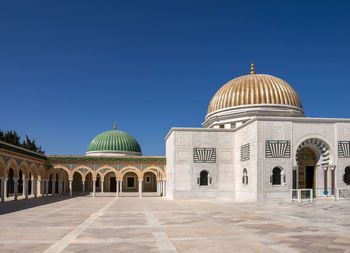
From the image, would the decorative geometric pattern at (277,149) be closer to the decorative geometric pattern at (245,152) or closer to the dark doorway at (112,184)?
the decorative geometric pattern at (245,152)

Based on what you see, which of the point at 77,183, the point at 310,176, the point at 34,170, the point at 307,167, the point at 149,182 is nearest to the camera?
the point at 310,176

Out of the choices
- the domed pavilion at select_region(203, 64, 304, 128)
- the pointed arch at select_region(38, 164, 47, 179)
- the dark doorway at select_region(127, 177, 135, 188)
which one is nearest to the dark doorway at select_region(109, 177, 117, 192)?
the dark doorway at select_region(127, 177, 135, 188)

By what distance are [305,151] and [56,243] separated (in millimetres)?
19891

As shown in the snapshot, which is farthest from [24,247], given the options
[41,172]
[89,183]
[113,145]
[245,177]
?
[113,145]

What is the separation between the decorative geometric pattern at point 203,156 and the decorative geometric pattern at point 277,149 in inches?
200

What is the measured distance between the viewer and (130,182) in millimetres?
42719

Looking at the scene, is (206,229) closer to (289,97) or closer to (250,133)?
(250,133)

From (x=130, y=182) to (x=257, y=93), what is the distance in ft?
67.3

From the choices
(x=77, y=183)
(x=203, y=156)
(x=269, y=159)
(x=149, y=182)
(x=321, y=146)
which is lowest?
(x=77, y=183)

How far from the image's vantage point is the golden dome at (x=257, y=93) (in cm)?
2833

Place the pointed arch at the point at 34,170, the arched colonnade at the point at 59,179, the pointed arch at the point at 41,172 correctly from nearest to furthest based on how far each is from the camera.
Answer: the arched colonnade at the point at 59,179
the pointed arch at the point at 34,170
the pointed arch at the point at 41,172

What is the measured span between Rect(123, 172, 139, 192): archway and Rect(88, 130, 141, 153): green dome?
327 centimetres

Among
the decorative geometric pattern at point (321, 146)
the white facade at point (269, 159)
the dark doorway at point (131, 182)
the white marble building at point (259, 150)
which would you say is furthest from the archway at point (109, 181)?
the decorative geometric pattern at point (321, 146)

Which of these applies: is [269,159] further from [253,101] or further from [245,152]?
[253,101]
